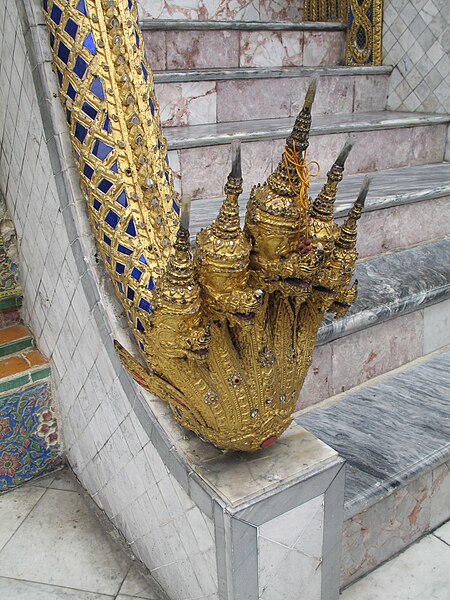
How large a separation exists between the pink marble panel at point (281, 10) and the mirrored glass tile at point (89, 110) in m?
1.99

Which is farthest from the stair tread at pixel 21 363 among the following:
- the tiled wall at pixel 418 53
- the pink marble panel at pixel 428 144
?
the tiled wall at pixel 418 53

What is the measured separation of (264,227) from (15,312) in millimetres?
935

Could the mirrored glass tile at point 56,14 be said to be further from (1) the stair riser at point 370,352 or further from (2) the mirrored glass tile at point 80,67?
(1) the stair riser at point 370,352

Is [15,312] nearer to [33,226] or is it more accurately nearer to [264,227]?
[33,226]

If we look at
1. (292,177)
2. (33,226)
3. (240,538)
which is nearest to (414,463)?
(240,538)

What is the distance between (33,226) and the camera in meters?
1.25

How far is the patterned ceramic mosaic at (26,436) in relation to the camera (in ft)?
4.31

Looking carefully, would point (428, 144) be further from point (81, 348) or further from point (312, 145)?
point (81, 348)

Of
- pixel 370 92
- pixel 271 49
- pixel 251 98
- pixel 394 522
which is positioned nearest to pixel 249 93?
pixel 251 98

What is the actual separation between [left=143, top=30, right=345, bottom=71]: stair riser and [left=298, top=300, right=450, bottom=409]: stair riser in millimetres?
1072

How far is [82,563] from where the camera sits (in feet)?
3.94

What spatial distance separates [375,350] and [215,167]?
0.62 meters

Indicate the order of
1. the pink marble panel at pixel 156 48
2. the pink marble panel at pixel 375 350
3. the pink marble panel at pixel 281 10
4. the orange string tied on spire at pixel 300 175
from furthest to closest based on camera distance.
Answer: the pink marble panel at pixel 281 10 → the pink marble panel at pixel 156 48 → the pink marble panel at pixel 375 350 → the orange string tied on spire at pixel 300 175

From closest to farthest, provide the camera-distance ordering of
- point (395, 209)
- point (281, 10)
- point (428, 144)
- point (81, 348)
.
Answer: point (81, 348)
point (395, 209)
point (428, 144)
point (281, 10)
